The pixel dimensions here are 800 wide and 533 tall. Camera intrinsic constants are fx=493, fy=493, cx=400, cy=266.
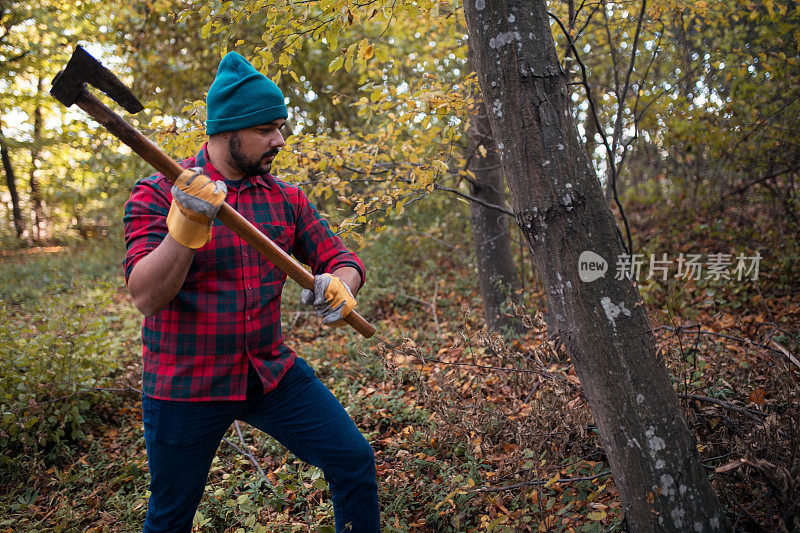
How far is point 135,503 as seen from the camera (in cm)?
333

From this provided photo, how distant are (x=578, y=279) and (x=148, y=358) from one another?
179 cm

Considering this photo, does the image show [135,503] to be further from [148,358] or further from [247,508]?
[148,358]

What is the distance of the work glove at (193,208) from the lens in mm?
1740

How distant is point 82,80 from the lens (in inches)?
71.7

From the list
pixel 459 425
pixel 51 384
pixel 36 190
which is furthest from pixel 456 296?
pixel 36 190

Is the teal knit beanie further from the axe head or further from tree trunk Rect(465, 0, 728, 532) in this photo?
tree trunk Rect(465, 0, 728, 532)

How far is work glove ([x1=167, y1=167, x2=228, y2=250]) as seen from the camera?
174 cm

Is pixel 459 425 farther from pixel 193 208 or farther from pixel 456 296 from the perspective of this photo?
pixel 456 296

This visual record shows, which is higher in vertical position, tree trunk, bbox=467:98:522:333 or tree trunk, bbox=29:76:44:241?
tree trunk, bbox=29:76:44:241

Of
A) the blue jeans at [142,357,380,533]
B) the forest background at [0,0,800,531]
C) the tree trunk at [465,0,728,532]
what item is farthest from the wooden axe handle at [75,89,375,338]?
the tree trunk at [465,0,728,532]

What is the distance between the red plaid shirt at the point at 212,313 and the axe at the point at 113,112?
16 centimetres

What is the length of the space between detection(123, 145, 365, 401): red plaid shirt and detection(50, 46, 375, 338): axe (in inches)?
6.2

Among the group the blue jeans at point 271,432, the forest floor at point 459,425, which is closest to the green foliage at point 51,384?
the forest floor at point 459,425

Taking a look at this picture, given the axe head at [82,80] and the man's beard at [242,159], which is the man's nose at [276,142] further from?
the axe head at [82,80]
